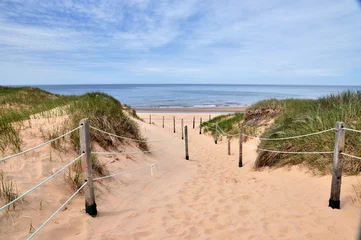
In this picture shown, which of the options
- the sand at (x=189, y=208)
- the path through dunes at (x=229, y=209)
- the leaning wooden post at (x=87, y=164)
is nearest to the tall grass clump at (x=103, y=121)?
the sand at (x=189, y=208)

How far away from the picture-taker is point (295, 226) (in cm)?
410

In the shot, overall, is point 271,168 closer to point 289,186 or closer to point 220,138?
point 289,186

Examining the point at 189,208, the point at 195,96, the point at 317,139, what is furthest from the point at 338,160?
the point at 195,96

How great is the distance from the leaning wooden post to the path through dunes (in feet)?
0.78

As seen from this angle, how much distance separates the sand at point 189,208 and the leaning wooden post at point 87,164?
150 mm

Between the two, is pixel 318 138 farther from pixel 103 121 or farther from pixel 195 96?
pixel 195 96

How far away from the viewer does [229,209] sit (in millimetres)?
5027

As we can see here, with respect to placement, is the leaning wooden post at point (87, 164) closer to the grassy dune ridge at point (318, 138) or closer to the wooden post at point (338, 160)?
the wooden post at point (338, 160)

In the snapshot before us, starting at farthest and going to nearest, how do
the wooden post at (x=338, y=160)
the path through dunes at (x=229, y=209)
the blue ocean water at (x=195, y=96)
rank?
the blue ocean water at (x=195, y=96) < the wooden post at (x=338, y=160) < the path through dunes at (x=229, y=209)

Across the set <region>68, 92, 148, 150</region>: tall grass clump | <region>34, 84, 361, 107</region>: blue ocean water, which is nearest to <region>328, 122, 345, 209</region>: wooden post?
<region>68, 92, 148, 150</region>: tall grass clump

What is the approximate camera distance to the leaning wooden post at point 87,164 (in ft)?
13.4

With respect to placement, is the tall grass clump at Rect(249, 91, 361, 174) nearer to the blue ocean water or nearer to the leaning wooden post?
the blue ocean water

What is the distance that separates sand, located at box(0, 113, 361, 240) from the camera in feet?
12.6

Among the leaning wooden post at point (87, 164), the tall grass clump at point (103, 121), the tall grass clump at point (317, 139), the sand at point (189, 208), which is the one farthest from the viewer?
the tall grass clump at point (103, 121)
